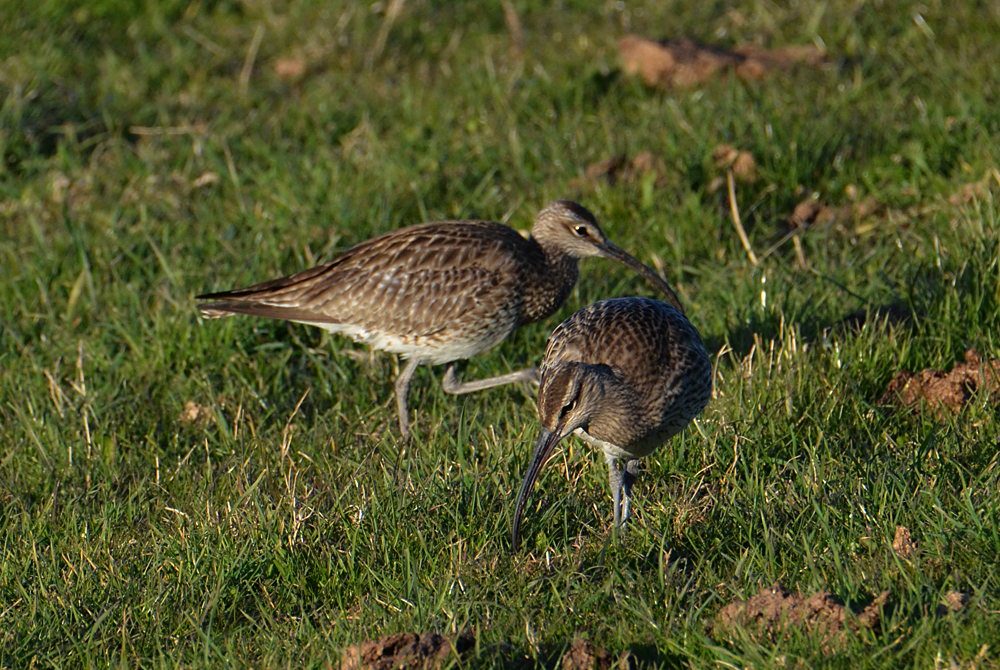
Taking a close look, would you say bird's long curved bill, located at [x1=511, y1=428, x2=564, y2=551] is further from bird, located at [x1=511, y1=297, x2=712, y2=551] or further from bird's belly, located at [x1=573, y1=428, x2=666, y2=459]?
bird's belly, located at [x1=573, y1=428, x2=666, y2=459]

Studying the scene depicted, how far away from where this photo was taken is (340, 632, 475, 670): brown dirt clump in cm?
385

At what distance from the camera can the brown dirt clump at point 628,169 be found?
24.9ft

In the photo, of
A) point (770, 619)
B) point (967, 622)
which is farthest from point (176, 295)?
point (967, 622)

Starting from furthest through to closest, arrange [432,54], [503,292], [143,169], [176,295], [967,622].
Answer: [432,54], [143,169], [176,295], [503,292], [967,622]

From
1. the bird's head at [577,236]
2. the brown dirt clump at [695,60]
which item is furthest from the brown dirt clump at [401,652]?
the brown dirt clump at [695,60]

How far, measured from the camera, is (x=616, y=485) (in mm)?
5008

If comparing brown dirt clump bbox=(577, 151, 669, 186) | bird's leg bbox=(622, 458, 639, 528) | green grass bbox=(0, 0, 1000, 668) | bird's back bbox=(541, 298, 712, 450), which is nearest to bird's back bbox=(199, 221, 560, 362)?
green grass bbox=(0, 0, 1000, 668)

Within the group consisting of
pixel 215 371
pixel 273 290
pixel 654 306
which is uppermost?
pixel 654 306

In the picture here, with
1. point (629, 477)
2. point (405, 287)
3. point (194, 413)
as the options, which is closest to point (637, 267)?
point (405, 287)

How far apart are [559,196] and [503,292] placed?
149cm

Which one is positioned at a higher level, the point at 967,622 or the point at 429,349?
the point at 967,622

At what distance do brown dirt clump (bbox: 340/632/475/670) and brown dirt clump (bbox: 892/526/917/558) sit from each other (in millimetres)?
1674

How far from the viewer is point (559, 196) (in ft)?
Answer: 25.0

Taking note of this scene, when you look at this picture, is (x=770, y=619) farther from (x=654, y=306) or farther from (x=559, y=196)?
(x=559, y=196)
